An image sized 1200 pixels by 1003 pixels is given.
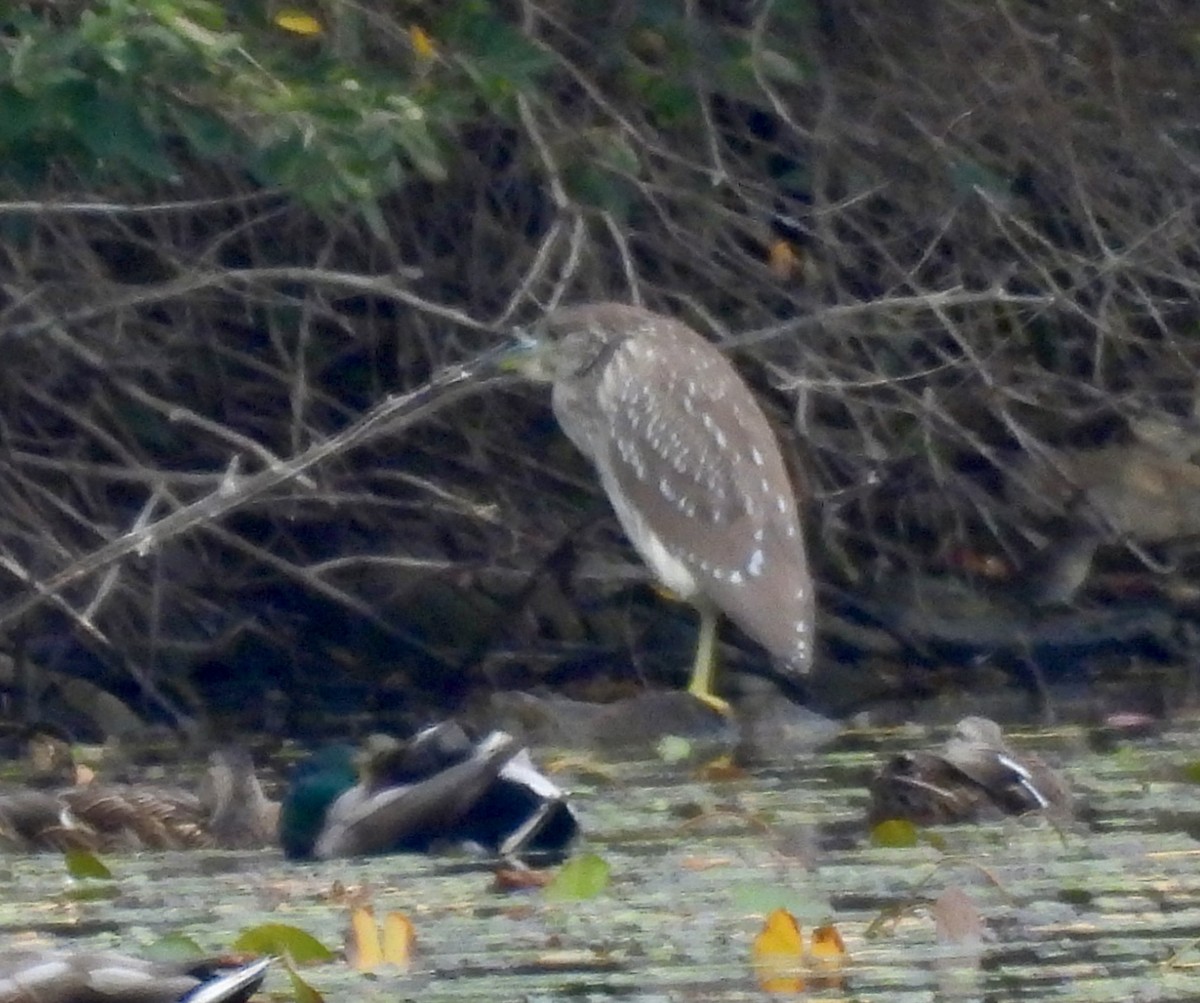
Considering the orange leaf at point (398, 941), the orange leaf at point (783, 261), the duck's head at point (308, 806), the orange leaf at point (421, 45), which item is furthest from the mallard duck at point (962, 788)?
the orange leaf at point (783, 261)

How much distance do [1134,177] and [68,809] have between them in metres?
4.36

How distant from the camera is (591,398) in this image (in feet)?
25.5

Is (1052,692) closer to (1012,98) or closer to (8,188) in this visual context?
(1012,98)

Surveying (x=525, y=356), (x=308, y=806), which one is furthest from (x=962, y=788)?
(x=525, y=356)

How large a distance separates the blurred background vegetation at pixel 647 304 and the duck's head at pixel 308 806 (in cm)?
179

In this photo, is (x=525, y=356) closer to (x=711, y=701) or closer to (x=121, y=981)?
(x=711, y=701)

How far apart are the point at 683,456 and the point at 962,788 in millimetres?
2562

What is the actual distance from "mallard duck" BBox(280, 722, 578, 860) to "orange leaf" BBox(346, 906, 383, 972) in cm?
98

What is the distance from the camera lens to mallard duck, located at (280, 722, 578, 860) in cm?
474

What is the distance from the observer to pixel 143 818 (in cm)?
500

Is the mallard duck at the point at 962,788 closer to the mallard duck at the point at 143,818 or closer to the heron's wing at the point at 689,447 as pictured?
the mallard duck at the point at 143,818

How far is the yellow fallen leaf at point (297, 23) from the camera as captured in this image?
6.34 metres

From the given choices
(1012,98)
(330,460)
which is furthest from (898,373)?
(330,460)

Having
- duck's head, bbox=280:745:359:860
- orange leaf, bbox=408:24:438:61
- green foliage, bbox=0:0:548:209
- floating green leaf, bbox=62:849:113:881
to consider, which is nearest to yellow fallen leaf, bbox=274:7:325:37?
green foliage, bbox=0:0:548:209
